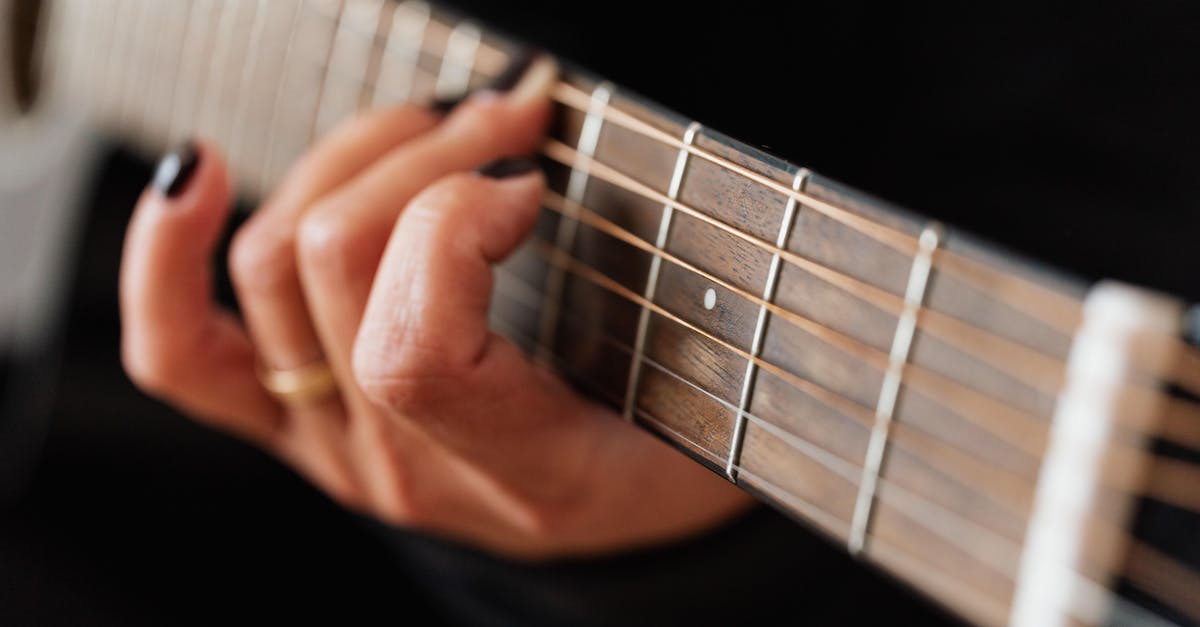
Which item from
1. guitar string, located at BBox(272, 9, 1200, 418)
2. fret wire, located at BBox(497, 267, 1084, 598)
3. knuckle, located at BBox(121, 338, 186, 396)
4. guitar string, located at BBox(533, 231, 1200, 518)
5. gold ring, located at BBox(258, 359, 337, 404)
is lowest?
knuckle, located at BBox(121, 338, 186, 396)

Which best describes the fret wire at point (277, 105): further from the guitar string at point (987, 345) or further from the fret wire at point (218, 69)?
the guitar string at point (987, 345)

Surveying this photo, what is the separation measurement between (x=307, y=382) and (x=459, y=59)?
21 cm

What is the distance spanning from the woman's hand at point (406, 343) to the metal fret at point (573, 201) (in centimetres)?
2

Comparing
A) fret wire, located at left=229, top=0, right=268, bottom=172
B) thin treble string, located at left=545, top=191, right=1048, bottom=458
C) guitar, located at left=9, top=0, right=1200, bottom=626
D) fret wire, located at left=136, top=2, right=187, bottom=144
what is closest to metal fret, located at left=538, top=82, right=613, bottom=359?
guitar, located at left=9, top=0, right=1200, bottom=626

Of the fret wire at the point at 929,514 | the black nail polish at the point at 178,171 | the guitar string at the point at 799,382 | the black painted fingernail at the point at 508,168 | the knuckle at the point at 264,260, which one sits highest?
the black painted fingernail at the point at 508,168

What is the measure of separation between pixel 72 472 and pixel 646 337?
746 millimetres

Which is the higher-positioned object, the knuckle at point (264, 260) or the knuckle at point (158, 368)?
the knuckle at point (264, 260)

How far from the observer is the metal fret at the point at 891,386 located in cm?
31

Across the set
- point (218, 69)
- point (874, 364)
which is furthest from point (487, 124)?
point (218, 69)

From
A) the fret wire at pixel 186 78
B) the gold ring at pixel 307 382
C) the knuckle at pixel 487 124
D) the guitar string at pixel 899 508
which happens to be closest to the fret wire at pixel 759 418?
the guitar string at pixel 899 508

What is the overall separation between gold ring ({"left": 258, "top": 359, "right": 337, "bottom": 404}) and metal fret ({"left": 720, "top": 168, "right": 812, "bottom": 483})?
12.6 inches

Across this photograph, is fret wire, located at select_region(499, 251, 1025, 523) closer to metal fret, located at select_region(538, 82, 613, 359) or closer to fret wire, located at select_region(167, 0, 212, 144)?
metal fret, located at select_region(538, 82, 613, 359)

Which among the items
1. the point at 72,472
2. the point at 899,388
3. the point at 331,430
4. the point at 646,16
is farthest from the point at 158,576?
the point at 899,388

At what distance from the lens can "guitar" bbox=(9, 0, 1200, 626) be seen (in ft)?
0.92
